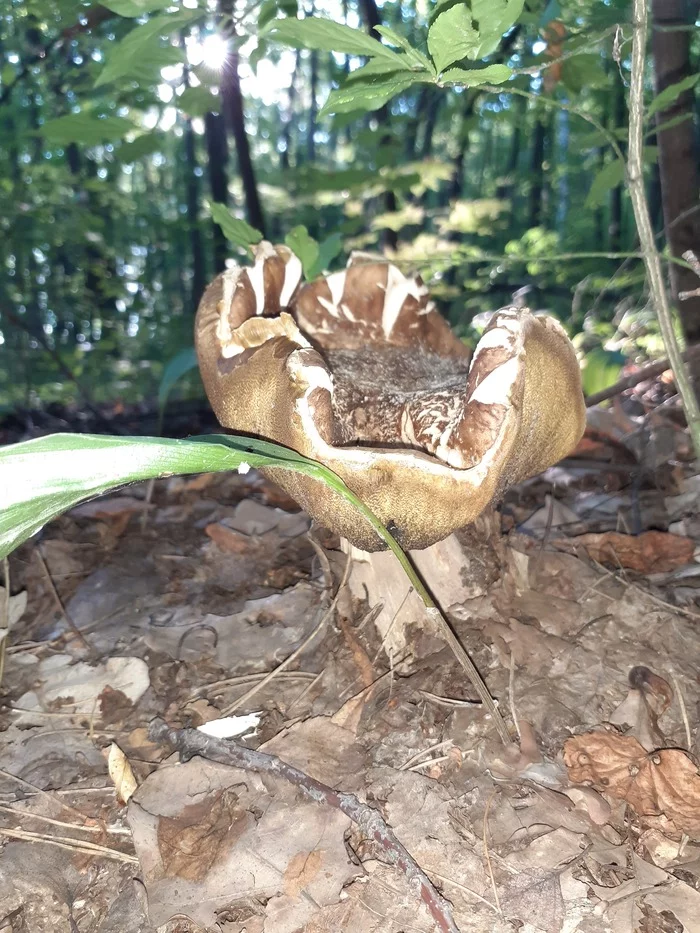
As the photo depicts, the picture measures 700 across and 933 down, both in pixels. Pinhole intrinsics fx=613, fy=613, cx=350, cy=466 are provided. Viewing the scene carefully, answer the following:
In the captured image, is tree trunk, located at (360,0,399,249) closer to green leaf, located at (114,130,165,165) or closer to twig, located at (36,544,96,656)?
green leaf, located at (114,130,165,165)

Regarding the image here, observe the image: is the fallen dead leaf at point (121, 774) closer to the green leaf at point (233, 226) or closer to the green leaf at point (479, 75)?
the green leaf at point (233, 226)

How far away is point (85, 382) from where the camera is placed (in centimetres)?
717

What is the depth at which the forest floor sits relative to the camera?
3.79 feet

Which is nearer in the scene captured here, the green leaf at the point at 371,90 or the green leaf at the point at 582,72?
the green leaf at the point at 371,90

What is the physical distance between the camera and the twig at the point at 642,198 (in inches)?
43.4

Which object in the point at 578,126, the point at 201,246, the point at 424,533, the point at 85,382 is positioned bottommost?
the point at 85,382

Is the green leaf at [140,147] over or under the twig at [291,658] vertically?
over

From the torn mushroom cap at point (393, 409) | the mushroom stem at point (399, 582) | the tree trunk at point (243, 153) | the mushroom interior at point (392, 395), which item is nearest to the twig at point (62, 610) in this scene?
the mushroom stem at point (399, 582)

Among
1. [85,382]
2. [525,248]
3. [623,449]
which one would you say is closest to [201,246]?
[85,382]

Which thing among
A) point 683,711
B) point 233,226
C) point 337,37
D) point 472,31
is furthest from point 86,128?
point 683,711

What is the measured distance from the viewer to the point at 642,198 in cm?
126

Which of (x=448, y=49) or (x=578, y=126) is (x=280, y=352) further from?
(x=578, y=126)

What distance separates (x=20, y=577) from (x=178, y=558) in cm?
62

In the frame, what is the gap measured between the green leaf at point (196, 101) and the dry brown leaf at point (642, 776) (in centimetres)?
226
